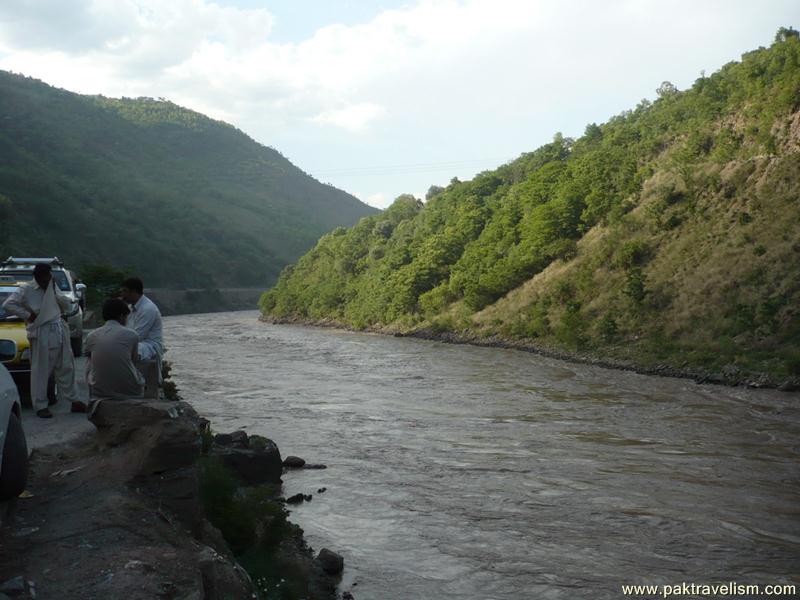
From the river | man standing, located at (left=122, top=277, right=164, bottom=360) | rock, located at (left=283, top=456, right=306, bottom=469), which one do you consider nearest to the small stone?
the river

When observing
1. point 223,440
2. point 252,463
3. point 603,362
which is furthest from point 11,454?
point 603,362

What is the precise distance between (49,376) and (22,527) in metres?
5.17

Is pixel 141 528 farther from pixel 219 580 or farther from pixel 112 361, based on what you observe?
pixel 112 361

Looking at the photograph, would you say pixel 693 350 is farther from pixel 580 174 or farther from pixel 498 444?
pixel 580 174

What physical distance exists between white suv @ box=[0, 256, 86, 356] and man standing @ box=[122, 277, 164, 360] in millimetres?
7606

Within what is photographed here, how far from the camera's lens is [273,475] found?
575 inches

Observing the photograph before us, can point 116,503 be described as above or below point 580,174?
below

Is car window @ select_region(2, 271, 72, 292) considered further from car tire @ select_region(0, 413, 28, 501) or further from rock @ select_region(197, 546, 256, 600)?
rock @ select_region(197, 546, 256, 600)

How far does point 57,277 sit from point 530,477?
11.6 m

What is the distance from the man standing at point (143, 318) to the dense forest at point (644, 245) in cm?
2734

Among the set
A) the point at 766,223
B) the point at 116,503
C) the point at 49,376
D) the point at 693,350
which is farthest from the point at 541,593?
the point at 766,223

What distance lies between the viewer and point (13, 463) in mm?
6781

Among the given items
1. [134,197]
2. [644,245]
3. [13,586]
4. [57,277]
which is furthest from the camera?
[134,197]

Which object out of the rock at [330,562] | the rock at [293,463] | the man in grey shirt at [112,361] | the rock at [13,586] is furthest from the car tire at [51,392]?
the rock at [13,586]
